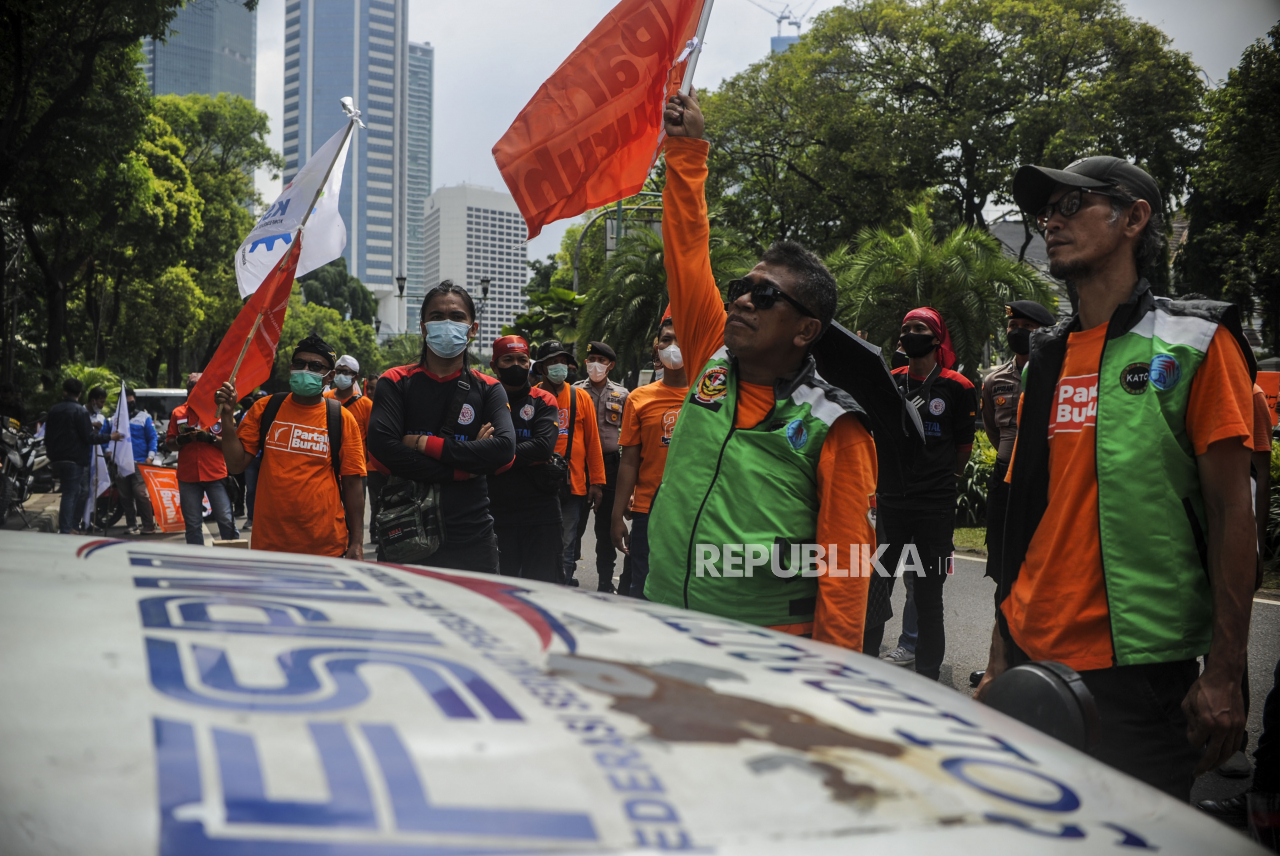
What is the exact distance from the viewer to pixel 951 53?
94.9ft

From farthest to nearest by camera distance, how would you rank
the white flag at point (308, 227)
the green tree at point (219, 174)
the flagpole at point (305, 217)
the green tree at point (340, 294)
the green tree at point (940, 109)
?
the green tree at point (340, 294)
the green tree at point (219, 174)
the green tree at point (940, 109)
the white flag at point (308, 227)
the flagpole at point (305, 217)

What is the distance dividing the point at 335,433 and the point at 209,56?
100 metres

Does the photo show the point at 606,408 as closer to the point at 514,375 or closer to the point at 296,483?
the point at 514,375

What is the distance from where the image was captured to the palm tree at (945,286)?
65.6ft

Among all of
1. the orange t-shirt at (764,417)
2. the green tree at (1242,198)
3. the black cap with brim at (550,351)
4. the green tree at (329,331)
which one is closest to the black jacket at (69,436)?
the black cap with brim at (550,351)

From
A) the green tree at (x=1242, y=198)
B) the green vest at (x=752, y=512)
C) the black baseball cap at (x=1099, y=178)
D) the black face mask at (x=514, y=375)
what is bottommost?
the green vest at (x=752, y=512)

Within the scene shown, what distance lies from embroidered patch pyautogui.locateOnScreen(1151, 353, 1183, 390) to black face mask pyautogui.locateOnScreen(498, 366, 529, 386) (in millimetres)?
4340

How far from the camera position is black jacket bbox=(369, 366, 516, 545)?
449cm

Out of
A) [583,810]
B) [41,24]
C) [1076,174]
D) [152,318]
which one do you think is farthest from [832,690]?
[152,318]

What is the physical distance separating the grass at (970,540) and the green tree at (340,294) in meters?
78.6

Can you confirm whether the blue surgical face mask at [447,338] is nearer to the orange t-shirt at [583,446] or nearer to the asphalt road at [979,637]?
the orange t-shirt at [583,446]

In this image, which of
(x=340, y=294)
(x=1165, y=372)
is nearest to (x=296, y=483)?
(x=1165, y=372)

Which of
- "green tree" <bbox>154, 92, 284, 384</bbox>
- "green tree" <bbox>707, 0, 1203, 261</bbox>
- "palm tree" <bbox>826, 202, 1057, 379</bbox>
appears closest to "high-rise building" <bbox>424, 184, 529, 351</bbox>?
"green tree" <bbox>154, 92, 284, 384</bbox>

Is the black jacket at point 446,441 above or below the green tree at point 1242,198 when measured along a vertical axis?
below
